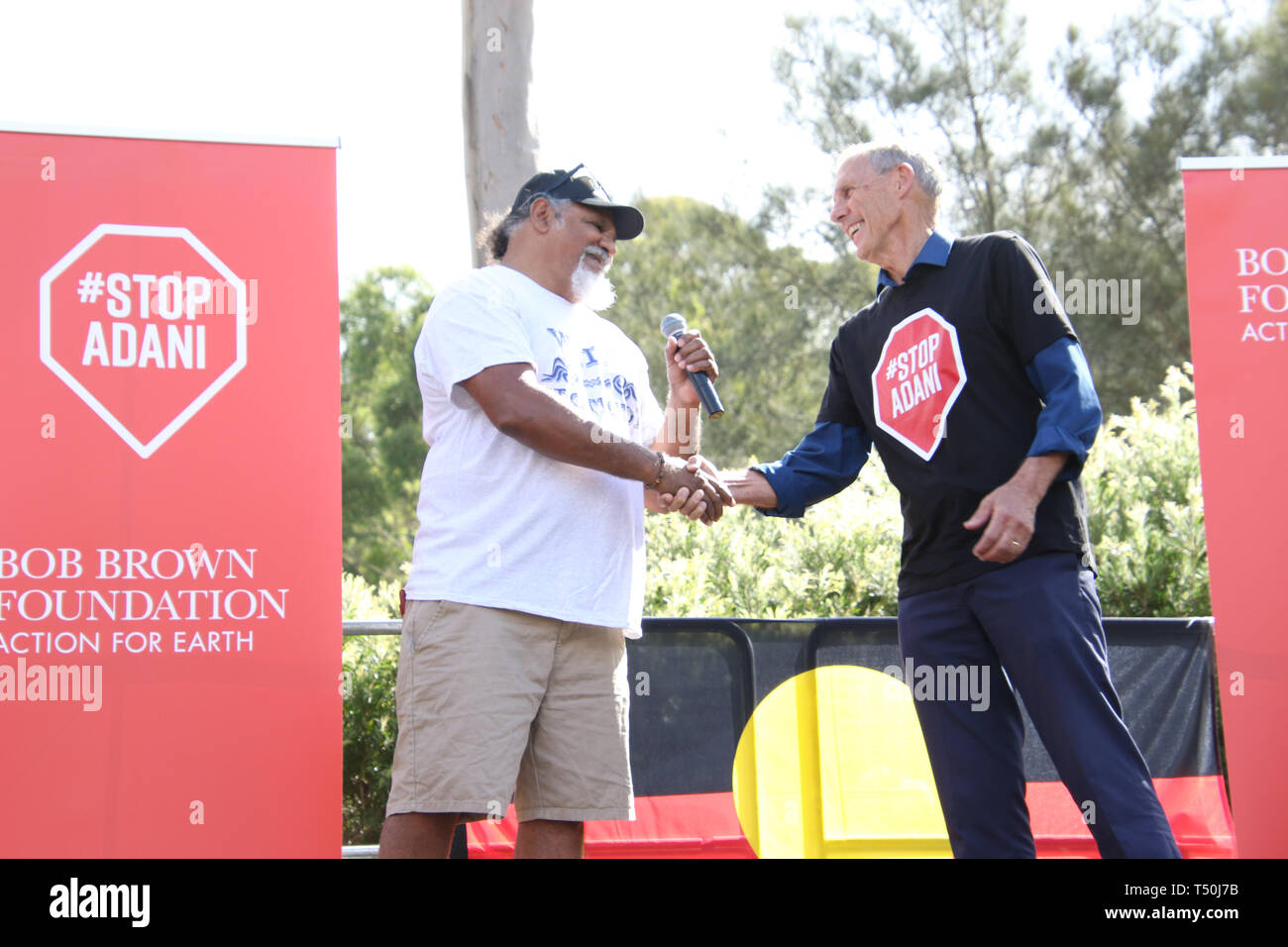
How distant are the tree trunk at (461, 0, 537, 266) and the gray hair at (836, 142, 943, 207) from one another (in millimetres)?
2510

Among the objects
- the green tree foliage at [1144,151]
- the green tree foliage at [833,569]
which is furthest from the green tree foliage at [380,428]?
the green tree foliage at [833,569]

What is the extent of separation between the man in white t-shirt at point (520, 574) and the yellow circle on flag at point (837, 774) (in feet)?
3.14

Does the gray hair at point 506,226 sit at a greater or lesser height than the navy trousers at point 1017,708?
greater

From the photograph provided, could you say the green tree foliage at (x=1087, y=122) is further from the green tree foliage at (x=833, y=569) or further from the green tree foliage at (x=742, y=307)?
the green tree foliage at (x=833, y=569)

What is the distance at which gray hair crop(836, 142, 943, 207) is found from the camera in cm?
296

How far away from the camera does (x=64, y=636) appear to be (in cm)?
308

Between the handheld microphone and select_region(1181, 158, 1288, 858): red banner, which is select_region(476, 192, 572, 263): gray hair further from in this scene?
select_region(1181, 158, 1288, 858): red banner

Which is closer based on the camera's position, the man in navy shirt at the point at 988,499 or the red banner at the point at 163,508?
the man in navy shirt at the point at 988,499

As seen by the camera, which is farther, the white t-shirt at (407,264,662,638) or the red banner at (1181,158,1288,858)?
the red banner at (1181,158,1288,858)

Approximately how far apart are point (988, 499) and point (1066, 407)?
271 millimetres

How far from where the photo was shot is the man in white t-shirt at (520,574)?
8.55 feet

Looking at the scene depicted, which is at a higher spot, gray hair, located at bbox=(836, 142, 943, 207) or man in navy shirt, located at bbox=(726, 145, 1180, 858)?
gray hair, located at bbox=(836, 142, 943, 207)

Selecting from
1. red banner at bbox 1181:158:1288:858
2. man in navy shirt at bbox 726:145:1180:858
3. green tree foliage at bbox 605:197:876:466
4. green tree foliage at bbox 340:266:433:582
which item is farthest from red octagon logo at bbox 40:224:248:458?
green tree foliage at bbox 340:266:433:582
